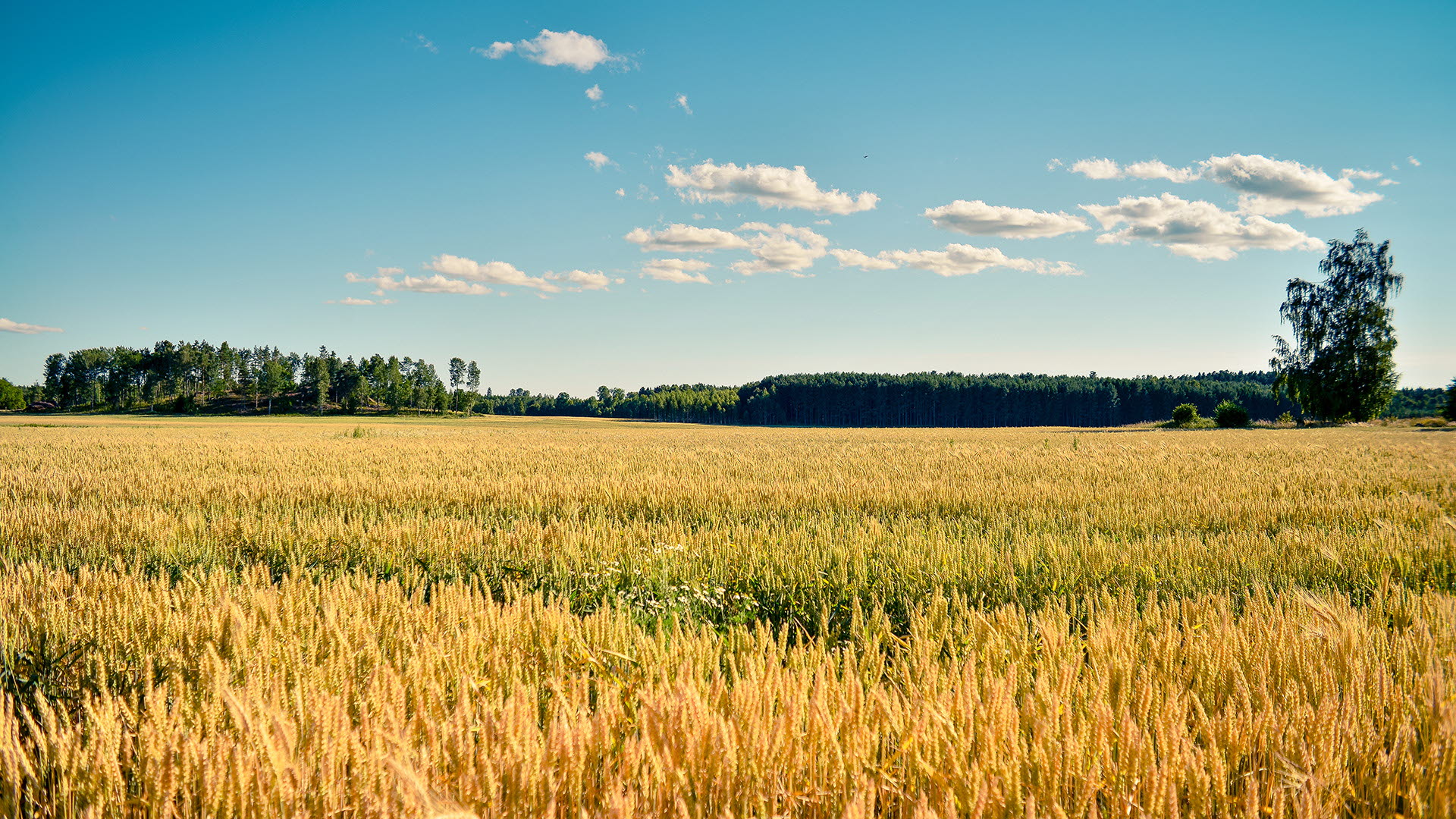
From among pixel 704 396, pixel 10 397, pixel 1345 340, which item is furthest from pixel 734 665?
pixel 10 397

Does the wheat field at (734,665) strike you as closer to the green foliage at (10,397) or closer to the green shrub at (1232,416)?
the green shrub at (1232,416)

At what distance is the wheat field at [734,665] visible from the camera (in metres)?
1.79

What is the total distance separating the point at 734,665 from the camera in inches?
98.3

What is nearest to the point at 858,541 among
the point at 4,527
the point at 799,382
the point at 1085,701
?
the point at 1085,701

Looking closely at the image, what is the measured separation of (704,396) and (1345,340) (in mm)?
120201

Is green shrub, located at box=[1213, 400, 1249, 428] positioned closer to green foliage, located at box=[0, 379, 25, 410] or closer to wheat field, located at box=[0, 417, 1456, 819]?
wheat field, located at box=[0, 417, 1456, 819]

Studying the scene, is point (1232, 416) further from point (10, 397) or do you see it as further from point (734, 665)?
point (10, 397)

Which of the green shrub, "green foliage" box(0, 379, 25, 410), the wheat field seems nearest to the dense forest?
"green foliage" box(0, 379, 25, 410)

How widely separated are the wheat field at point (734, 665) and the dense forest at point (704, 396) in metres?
128

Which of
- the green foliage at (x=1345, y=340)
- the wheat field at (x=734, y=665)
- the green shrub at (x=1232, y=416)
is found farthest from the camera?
the green shrub at (x=1232, y=416)

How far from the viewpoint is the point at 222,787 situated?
5.69 ft

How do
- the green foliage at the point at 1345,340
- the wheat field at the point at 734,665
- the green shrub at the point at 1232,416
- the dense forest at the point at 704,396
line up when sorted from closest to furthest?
the wheat field at the point at 734,665 < the green foliage at the point at 1345,340 < the green shrub at the point at 1232,416 < the dense forest at the point at 704,396

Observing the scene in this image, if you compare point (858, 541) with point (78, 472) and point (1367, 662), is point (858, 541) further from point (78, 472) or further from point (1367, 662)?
point (78, 472)

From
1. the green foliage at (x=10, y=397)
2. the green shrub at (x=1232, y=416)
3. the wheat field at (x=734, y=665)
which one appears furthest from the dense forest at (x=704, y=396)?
the wheat field at (x=734, y=665)
